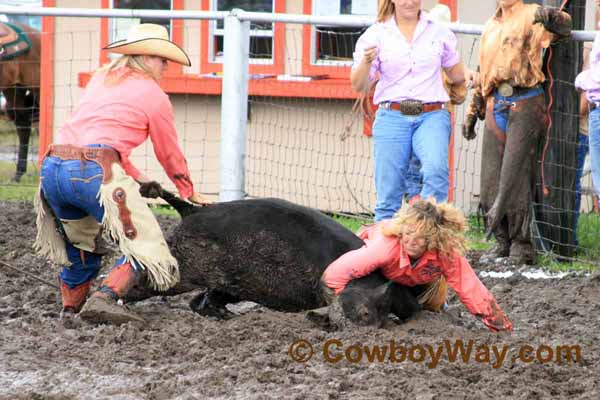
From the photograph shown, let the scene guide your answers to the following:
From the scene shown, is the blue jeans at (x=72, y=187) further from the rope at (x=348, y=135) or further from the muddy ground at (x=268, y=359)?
the rope at (x=348, y=135)

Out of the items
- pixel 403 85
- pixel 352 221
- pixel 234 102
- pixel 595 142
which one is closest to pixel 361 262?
pixel 403 85

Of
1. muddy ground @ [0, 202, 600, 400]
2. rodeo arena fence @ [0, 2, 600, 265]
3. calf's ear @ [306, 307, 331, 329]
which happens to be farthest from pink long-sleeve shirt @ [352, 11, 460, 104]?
rodeo arena fence @ [0, 2, 600, 265]

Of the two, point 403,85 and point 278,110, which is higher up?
point 403,85

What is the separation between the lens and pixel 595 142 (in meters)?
7.30

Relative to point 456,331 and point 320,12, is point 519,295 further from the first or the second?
point 320,12

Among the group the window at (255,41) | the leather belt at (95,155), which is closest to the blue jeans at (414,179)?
the window at (255,41)

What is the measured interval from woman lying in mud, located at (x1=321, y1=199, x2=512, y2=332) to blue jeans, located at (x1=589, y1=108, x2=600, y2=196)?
7.01 ft

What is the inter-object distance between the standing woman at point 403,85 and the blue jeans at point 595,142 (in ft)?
3.41

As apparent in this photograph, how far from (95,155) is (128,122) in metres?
0.25

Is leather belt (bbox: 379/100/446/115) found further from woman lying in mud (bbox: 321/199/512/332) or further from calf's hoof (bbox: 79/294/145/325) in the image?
calf's hoof (bbox: 79/294/145/325)

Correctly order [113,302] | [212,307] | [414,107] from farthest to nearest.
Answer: [414,107], [212,307], [113,302]

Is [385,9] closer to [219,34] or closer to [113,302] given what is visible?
[113,302]

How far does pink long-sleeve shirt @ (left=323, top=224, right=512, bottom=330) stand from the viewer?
18.0ft

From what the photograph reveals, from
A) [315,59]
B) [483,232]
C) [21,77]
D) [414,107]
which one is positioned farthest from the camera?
[21,77]
